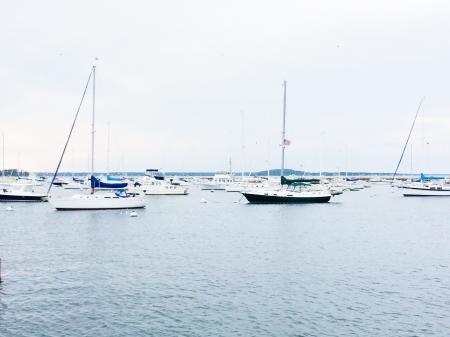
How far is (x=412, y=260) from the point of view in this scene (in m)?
32.5

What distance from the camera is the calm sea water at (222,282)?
18.8 meters

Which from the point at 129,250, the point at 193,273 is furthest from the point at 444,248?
the point at 129,250

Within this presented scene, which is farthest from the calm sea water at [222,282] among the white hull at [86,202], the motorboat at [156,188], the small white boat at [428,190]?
the small white boat at [428,190]

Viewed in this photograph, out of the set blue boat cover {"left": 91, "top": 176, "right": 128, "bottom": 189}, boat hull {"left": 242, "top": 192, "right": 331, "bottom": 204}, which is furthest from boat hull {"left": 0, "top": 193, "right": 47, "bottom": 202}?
boat hull {"left": 242, "top": 192, "right": 331, "bottom": 204}

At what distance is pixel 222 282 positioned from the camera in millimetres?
25312

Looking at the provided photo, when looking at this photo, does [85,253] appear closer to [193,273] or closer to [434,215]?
[193,273]

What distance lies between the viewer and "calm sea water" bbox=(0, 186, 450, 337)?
61.8 ft

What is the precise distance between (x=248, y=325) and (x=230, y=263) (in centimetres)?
1150

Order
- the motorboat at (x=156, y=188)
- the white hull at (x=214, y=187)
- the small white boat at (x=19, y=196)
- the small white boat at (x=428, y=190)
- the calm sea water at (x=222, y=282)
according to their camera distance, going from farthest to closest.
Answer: the white hull at (x=214, y=187) → the motorboat at (x=156, y=188) → the small white boat at (x=428, y=190) → the small white boat at (x=19, y=196) → the calm sea water at (x=222, y=282)

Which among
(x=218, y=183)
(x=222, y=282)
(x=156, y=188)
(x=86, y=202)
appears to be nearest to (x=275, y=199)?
(x=86, y=202)

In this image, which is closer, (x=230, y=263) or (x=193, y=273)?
(x=193, y=273)

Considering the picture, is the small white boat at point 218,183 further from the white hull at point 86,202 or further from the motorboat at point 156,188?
the white hull at point 86,202

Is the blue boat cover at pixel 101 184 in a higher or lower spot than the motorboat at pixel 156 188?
higher

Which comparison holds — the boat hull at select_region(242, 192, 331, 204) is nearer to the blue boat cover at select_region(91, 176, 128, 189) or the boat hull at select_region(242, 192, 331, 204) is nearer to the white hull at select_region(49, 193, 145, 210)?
the blue boat cover at select_region(91, 176, 128, 189)
